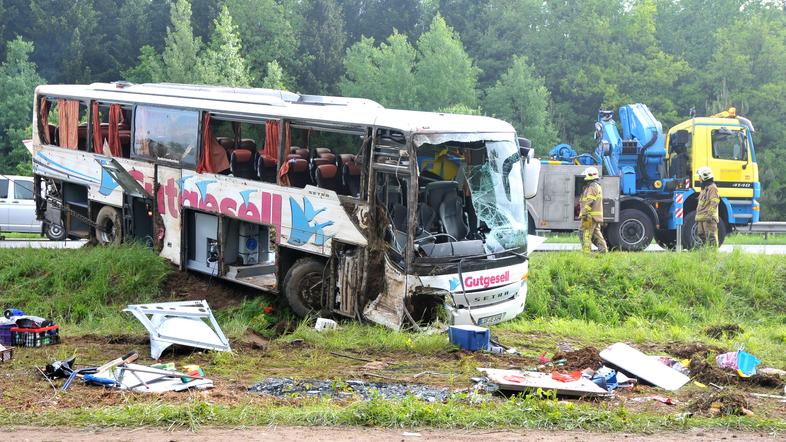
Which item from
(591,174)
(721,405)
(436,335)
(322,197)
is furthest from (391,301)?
(591,174)

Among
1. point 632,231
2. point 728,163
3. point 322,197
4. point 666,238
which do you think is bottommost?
point 666,238

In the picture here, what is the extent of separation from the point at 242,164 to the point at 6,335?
4.60m

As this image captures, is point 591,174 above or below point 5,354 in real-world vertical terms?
above

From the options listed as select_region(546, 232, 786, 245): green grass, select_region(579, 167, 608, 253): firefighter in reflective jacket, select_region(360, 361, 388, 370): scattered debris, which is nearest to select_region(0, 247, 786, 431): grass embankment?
select_region(360, 361, 388, 370): scattered debris

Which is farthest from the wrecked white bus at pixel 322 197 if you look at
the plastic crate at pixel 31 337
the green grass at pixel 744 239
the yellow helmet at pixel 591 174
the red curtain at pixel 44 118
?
the green grass at pixel 744 239

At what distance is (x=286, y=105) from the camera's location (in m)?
14.1

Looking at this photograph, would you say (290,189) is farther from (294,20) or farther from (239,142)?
(294,20)

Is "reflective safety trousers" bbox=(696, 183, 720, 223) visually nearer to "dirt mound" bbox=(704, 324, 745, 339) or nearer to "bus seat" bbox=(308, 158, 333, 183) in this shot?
"dirt mound" bbox=(704, 324, 745, 339)

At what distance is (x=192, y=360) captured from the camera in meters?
10.4

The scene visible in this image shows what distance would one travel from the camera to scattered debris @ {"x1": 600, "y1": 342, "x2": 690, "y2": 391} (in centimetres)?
989

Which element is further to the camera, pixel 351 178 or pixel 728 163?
pixel 728 163

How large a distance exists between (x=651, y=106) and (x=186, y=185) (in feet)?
112

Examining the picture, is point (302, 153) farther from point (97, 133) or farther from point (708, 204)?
point (708, 204)

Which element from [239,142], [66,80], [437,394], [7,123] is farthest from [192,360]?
[66,80]
